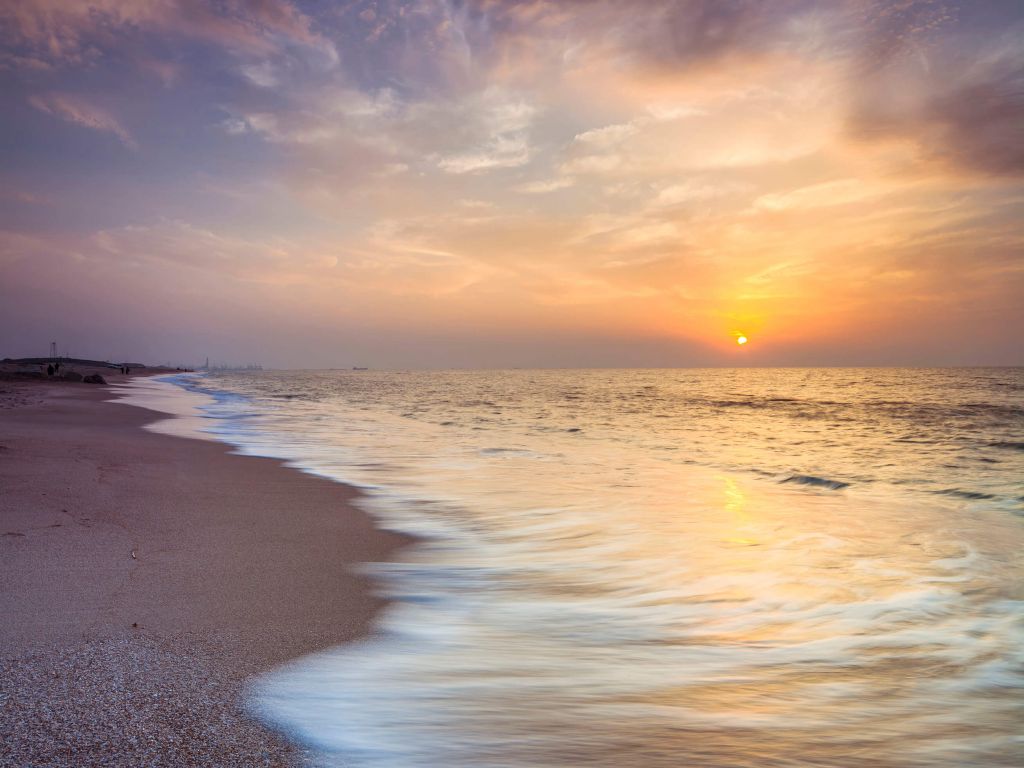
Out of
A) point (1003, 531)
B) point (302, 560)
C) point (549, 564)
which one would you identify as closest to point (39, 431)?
point (302, 560)

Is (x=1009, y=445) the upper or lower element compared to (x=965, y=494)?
upper

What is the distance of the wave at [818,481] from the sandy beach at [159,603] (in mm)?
7410

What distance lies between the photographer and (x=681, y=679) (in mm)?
3256

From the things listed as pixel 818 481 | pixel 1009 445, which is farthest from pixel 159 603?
pixel 1009 445

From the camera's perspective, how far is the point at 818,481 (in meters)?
10.8

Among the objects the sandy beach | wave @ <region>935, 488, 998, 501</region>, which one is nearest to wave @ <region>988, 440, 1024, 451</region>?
wave @ <region>935, 488, 998, 501</region>

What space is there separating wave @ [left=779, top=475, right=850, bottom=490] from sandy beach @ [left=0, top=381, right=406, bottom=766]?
741 centimetres

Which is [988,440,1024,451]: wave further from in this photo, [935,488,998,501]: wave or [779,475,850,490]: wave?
[779,475,850,490]: wave

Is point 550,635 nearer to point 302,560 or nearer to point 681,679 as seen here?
point 681,679

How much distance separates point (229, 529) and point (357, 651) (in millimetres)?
2991

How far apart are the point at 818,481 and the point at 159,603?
33.0 ft

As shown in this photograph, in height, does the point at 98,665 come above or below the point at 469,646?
above

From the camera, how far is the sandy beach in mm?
2312

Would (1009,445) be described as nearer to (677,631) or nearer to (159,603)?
(677,631)
